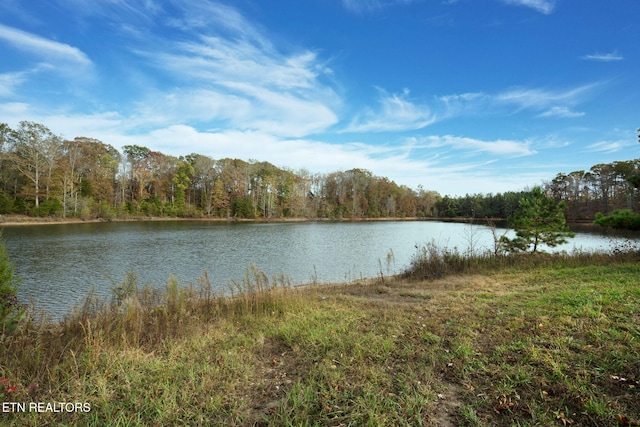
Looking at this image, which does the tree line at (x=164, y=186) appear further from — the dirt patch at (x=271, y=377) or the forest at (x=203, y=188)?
the dirt patch at (x=271, y=377)

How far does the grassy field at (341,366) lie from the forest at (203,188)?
37.1 meters

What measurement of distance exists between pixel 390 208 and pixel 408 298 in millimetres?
77166

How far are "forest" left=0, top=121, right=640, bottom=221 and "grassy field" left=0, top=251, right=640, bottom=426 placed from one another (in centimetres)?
3711

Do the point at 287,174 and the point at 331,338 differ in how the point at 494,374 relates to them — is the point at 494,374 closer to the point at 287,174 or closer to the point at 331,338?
the point at 331,338

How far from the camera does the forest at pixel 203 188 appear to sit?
4122 cm

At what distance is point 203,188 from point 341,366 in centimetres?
6451

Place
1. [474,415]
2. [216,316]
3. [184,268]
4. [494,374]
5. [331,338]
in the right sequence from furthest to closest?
[184,268] → [216,316] → [331,338] → [494,374] → [474,415]

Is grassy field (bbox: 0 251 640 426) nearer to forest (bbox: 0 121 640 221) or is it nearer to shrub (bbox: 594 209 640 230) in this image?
shrub (bbox: 594 209 640 230)

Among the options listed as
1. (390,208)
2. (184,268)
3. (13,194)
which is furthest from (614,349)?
(390,208)

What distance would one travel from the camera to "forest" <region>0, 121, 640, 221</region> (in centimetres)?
4122

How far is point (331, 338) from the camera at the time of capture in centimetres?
445

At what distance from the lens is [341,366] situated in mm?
3580

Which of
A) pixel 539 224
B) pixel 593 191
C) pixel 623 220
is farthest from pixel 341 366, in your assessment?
pixel 593 191

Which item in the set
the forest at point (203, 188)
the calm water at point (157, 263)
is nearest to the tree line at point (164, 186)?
the forest at point (203, 188)
